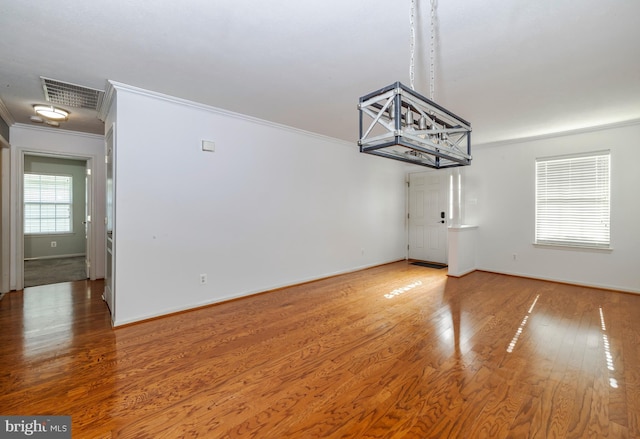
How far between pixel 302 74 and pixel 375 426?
277 centimetres

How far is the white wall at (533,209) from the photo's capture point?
4.06 meters

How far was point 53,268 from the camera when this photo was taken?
5.57m

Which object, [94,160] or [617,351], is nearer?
[617,351]

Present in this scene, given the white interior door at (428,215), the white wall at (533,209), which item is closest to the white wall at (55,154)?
the white interior door at (428,215)

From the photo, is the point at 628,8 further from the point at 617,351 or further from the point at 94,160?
the point at 94,160

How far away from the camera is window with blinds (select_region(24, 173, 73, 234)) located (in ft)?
21.0

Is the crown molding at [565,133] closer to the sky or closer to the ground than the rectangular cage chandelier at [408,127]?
closer to the sky

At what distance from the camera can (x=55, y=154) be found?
4484mm

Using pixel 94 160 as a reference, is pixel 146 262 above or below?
below

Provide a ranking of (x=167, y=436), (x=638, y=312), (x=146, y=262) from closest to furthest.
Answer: (x=167, y=436) → (x=146, y=262) → (x=638, y=312)

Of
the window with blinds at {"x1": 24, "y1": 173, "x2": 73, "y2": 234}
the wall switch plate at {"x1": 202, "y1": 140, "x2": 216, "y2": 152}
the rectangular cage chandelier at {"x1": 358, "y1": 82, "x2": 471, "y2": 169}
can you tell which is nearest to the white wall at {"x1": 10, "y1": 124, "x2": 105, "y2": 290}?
the wall switch plate at {"x1": 202, "y1": 140, "x2": 216, "y2": 152}

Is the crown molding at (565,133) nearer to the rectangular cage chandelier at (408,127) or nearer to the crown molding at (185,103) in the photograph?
the crown molding at (185,103)

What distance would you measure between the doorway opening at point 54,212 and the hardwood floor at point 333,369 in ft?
11.8

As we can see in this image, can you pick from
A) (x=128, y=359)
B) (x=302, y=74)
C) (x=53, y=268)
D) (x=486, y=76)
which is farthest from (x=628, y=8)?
(x=53, y=268)
